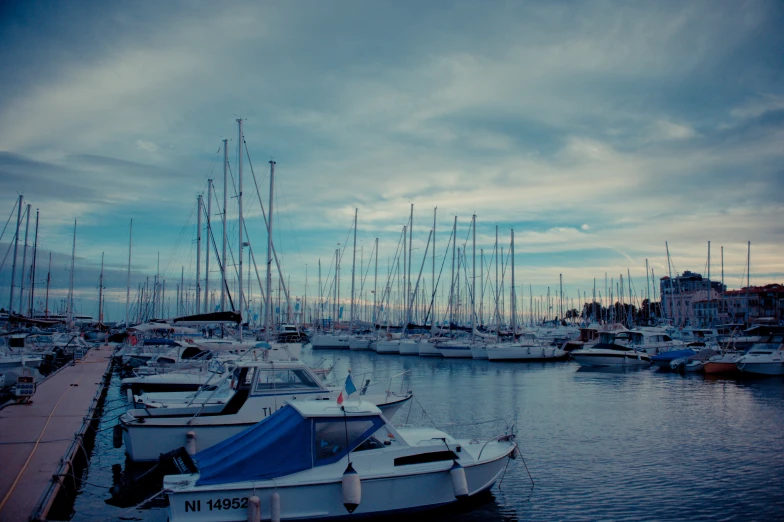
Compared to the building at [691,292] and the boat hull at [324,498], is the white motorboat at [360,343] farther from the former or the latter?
the building at [691,292]

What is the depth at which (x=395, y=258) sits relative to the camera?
75688 mm

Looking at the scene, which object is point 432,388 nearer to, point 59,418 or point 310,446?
point 59,418

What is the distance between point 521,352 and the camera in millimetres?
57031

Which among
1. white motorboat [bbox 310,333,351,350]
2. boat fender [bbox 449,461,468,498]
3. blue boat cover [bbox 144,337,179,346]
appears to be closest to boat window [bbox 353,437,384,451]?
boat fender [bbox 449,461,468,498]

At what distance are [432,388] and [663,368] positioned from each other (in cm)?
2367

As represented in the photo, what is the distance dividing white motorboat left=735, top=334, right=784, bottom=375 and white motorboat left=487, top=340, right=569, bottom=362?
18978mm

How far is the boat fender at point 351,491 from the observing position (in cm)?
1073

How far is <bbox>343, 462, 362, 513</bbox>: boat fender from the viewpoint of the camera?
1073cm

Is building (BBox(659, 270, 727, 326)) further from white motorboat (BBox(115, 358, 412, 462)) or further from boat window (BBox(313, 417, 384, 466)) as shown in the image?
boat window (BBox(313, 417, 384, 466))

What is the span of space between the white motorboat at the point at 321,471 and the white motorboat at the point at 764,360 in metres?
35.7

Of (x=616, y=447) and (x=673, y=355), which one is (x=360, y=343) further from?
(x=616, y=447)

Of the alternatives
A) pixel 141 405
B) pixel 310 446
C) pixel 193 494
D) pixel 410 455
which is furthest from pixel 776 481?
pixel 141 405

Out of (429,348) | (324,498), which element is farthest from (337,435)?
(429,348)

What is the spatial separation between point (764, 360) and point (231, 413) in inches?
1502
